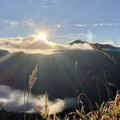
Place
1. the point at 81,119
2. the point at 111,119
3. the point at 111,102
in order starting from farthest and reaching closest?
the point at 111,102 < the point at 81,119 < the point at 111,119

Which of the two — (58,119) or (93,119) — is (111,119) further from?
(58,119)

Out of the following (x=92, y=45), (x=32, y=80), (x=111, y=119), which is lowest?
(x=111, y=119)

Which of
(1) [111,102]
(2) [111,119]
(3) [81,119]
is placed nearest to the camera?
(2) [111,119]

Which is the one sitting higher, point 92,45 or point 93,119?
point 92,45

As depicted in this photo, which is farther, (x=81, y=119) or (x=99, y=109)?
(x=99, y=109)

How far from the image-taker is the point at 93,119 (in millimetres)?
3955

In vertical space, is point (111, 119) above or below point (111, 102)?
below

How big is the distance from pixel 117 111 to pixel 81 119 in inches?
23.6

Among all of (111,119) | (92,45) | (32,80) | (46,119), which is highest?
(92,45)

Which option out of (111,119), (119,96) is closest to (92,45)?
(119,96)

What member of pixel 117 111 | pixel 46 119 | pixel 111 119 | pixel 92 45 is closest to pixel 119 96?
pixel 117 111

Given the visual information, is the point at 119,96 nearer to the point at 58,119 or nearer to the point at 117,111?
the point at 117,111

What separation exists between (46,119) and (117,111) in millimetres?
1153

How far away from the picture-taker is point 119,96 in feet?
12.7
